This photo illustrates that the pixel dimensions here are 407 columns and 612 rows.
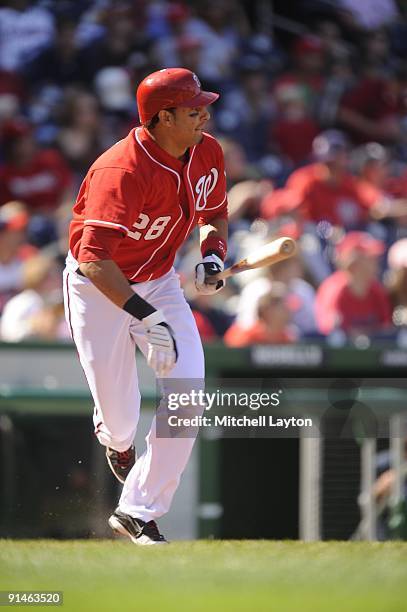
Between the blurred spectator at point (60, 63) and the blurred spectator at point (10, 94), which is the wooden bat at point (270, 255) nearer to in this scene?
the blurred spectator at point (10, 94)

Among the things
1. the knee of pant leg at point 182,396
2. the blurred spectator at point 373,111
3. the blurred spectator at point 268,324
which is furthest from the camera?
the blurred spectator at point 373,111

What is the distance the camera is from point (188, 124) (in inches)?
205

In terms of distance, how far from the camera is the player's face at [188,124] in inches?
203

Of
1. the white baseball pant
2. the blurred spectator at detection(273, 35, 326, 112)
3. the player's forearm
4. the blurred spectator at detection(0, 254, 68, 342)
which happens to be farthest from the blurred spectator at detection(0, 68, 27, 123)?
the player's forearm

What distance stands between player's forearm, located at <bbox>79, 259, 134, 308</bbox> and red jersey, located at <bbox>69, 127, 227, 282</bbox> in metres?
0.05

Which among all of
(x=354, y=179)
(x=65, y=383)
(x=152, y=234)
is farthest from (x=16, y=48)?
(x=152, y=234)

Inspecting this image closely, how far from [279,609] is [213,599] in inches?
10.3

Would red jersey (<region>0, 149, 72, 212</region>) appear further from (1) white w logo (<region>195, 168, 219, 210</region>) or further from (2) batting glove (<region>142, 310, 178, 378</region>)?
(2) batting glove (<region>142, 310, 178, 378</region>)

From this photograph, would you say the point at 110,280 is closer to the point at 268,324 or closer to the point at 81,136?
the point at 268,324

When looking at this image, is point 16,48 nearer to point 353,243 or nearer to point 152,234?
point 353,243

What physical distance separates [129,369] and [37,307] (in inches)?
121

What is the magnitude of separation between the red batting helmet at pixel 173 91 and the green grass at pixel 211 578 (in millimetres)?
1845

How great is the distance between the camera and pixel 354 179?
11469 millimetres

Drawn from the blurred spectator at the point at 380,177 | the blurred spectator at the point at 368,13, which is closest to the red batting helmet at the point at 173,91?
the blurred spectator at the point at 380,177
